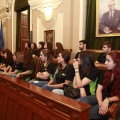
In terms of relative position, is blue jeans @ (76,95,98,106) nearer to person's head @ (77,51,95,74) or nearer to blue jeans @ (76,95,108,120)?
blue jeans @ (76,95,108,120)

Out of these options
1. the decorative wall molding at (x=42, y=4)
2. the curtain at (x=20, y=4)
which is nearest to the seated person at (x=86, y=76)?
the decorative wall molding at (x=42, y=4)

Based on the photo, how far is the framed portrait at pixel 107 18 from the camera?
13.4 feet

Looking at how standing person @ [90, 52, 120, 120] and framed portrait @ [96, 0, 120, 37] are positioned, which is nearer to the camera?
standing person @ [90, 52, 120, 120]

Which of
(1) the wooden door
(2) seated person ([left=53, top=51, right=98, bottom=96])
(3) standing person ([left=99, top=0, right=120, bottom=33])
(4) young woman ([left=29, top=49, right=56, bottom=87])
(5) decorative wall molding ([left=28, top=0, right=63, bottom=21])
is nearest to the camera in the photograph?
(2) seated person ([left=53, top=51, right=98, bottom=96])

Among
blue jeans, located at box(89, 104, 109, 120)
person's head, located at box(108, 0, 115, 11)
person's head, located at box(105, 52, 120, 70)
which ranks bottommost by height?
blue jeans, located at box(89, 104, 109, 120)

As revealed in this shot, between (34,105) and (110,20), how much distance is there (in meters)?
3.23

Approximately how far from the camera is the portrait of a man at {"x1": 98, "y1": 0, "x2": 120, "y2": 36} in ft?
13.4

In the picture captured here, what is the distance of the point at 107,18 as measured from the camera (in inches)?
168

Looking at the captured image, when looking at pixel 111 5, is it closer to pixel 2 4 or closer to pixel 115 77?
pixel 115 77

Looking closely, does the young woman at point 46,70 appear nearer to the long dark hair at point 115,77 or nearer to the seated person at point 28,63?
the seated person at point 28,63

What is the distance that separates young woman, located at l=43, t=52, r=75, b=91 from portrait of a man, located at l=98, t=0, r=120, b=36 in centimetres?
173

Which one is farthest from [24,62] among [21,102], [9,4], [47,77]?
[9,4]

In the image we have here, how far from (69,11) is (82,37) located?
2.77 ft

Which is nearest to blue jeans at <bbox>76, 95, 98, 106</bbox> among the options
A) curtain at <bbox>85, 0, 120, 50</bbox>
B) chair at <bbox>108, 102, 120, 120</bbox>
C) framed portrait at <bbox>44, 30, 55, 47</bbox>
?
chair at <bbox>108, 102, 120, 120</bbox>
